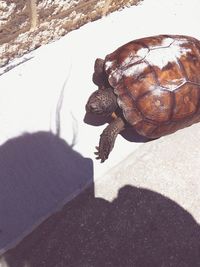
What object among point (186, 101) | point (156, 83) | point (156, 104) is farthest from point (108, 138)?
point (186, 101)

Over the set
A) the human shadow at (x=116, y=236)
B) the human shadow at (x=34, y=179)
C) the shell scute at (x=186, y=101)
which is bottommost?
the human shadow at (x=116, y=236)

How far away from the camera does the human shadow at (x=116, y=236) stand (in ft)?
10.6

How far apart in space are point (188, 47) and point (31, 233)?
6.39 ft

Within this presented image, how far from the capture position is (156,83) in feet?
11.0

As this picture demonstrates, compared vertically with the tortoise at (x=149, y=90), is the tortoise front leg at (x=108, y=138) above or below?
below

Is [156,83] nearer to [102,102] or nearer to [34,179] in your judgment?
[102,102]

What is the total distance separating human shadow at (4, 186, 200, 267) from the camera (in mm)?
3232

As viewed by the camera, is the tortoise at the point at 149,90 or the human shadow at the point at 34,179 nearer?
the human shadow at the point at 34,179

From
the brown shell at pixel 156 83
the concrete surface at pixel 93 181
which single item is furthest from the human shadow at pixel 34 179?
the brown shell at pixel 156 83

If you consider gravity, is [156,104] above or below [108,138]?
above

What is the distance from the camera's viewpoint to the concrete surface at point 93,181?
3.28 metres

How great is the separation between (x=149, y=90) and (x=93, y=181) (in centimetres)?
85

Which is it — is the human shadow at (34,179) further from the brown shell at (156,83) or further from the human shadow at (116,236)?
the brown shell at (156,83)

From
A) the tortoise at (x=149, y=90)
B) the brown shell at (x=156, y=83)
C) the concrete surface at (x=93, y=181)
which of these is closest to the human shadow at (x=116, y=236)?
the concrete surface at (x=93, y=181)
